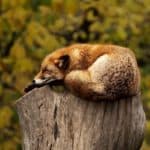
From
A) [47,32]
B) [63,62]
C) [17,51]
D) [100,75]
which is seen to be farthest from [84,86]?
[47,32]

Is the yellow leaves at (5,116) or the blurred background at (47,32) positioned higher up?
the blurred background at (47,32)

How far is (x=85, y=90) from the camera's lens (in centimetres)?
541

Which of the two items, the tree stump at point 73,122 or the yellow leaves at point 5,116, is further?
the yellow leaves at point 5,116

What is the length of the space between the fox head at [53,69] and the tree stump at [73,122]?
354 millimetres

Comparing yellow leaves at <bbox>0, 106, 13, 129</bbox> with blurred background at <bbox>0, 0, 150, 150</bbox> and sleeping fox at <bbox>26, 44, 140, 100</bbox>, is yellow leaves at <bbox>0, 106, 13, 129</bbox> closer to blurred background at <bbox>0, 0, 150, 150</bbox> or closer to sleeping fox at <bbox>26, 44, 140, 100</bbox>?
blurred background at <bbox>0, 0, 150, 150</bbox>

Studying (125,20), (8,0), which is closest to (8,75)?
(8,0)

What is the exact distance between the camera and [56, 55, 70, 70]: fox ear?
5.79m

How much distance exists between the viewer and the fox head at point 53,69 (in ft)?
18.7

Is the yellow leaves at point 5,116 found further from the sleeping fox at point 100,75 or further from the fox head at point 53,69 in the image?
the sleeping fox at point 100,75

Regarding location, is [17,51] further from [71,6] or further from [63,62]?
[63,62]

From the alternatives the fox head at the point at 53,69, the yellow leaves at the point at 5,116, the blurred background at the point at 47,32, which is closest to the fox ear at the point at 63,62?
the fox head at the point at 53,69

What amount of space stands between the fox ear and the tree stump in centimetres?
47

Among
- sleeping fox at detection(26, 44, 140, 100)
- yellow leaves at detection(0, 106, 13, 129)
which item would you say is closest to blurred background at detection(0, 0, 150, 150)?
yellow leaves at detection(0, 106, 13, 129)

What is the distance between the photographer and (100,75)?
5.44 m
